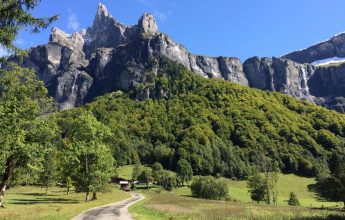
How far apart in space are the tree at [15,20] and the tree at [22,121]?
11.8 metres

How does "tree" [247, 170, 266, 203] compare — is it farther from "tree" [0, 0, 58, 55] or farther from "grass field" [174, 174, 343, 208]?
"tree" [0, 0, 58, 55]

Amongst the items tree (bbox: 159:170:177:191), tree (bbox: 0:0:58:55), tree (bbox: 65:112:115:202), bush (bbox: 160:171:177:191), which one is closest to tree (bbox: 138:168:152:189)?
tree (bbox: 159:170:177:191)

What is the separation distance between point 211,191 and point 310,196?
173 feet

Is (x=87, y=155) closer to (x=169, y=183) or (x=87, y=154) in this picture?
(x=87, y=154)

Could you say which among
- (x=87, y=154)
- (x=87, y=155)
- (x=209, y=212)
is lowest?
(x=209, y=212)

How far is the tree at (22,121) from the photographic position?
34500 mm

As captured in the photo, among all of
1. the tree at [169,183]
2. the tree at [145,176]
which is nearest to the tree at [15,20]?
the tree at [169,183]

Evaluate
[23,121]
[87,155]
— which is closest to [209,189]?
[87,155]

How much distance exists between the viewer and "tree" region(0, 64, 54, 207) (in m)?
34.5

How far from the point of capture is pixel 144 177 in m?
154

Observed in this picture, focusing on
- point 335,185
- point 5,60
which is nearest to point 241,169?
point 335,185

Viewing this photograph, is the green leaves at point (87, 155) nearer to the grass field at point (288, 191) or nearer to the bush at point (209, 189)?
the bush at point (209, 189)

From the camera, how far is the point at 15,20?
21750 millimetres

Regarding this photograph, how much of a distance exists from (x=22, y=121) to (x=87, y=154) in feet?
80.1
